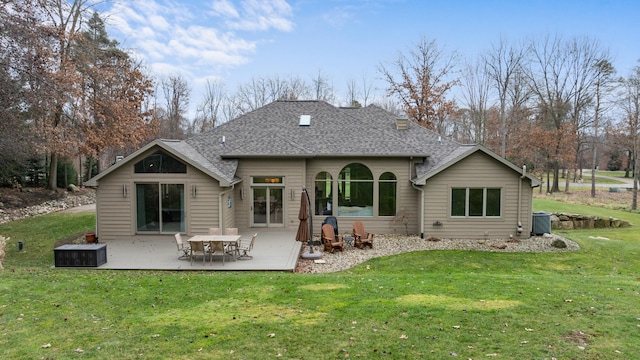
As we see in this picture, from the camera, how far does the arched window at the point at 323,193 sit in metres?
17.6

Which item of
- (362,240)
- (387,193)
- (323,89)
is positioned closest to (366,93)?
(323,89)

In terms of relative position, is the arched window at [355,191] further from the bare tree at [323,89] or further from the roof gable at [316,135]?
the bare tree at [323,89]

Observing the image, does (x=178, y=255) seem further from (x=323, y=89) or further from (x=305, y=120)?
(x=323, y=89)

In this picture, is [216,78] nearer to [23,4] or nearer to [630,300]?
[23,4]

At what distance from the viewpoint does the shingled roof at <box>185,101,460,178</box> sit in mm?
17047

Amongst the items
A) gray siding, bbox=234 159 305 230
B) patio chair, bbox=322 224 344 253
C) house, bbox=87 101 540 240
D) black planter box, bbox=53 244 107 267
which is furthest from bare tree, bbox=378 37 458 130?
black planter box, bbox=53 244 107 267

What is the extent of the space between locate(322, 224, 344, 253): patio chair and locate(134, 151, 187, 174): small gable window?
556cm

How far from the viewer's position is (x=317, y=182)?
17609mm

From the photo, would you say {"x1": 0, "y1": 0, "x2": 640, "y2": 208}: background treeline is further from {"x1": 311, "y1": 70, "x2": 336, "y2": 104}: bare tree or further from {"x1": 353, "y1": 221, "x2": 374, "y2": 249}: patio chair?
{"x1": 353, "y1": 221, "x2": 374, "y2": 249}: patio chair

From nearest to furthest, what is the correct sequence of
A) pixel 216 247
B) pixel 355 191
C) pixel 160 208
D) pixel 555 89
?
pixel 216 247, pixel 160 208, pixel 355 191, pixel 555 89

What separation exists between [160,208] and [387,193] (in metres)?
9.20

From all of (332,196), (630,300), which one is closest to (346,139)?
(332,196)

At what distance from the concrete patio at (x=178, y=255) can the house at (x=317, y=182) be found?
107 centimetres

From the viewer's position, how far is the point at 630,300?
7484 millimetres
